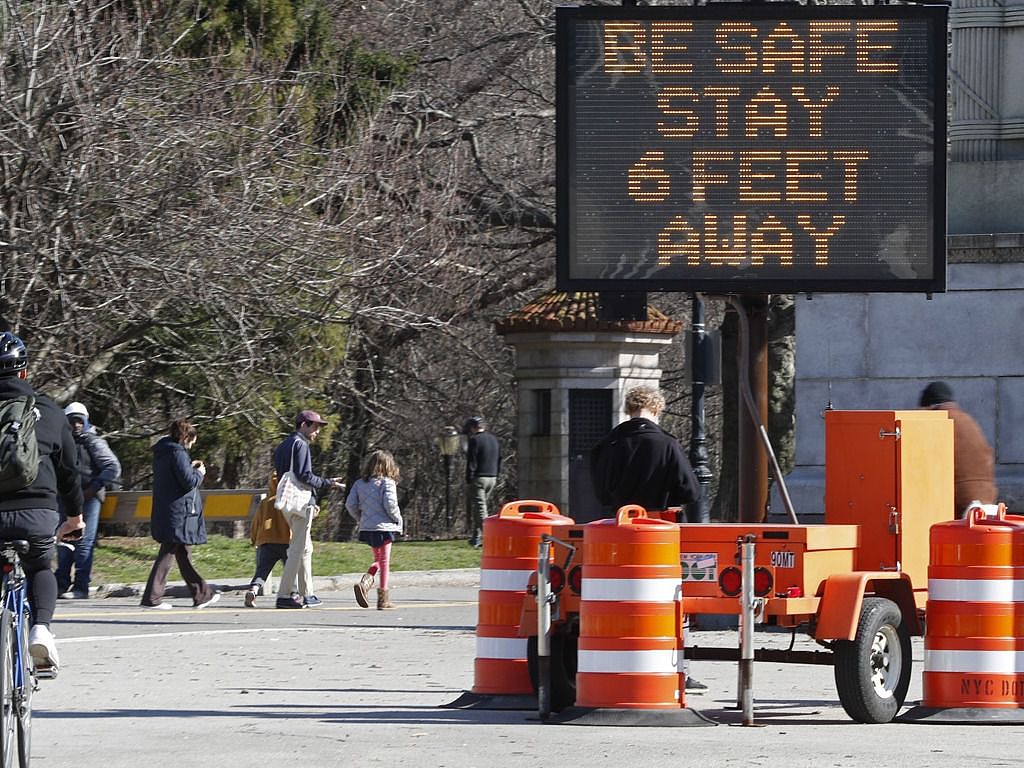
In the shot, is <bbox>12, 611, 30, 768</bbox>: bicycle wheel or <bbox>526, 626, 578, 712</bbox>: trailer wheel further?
<bbox>526, 626, 578, 712</bbox>: trailer wheel

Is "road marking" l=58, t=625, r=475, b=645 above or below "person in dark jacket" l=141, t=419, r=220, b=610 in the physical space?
below

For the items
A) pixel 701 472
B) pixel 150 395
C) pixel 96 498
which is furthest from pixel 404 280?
pixel 96 498

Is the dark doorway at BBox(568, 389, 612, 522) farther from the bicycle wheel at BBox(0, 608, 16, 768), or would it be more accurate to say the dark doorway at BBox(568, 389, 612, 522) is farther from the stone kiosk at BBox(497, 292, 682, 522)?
the bicycle wheel at BBox(0, 608, 16, 768)

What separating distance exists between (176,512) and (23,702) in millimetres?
10675

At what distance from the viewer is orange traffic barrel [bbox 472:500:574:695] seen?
35.4ft

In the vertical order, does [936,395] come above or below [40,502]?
above

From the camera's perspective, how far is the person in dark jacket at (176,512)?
717 inches

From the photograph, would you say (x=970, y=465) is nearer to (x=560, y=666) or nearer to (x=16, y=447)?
(x=560, y=666)

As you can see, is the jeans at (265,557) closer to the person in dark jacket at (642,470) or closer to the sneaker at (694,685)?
the sneaker at (694,685)

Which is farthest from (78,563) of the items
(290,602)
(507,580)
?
(507,580)

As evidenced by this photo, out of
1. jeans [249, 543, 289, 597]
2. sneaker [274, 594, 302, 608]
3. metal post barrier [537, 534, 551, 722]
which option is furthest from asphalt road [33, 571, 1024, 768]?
jeans [249, 543, 289, 597]

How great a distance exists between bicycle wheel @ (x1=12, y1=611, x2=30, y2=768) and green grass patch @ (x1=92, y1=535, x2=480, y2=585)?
12.8m

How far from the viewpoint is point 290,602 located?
1841cm

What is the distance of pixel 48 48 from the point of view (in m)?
22.7
